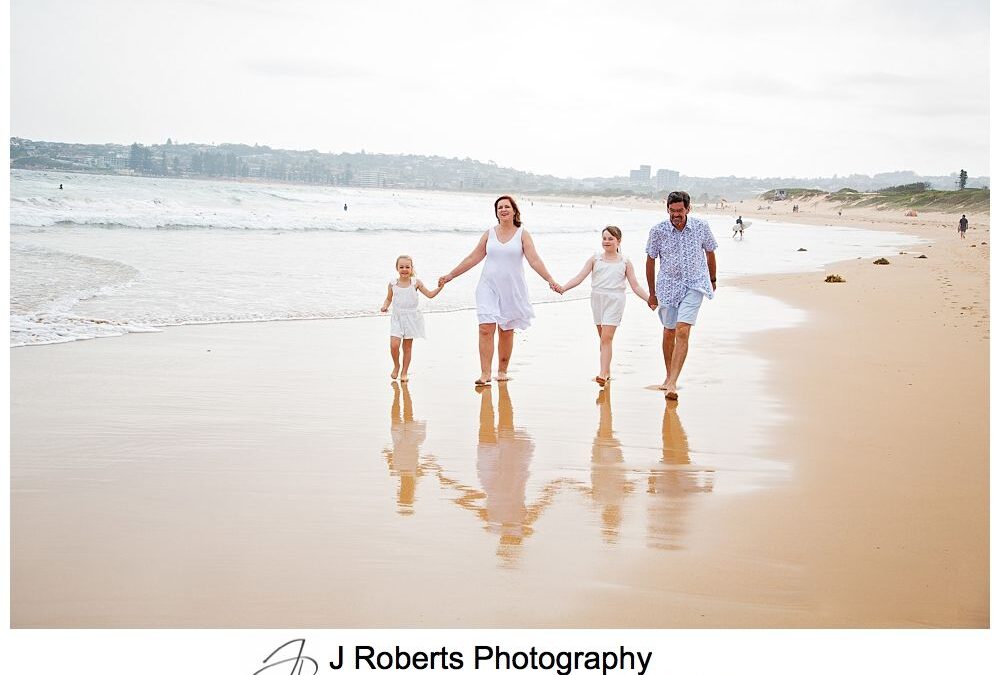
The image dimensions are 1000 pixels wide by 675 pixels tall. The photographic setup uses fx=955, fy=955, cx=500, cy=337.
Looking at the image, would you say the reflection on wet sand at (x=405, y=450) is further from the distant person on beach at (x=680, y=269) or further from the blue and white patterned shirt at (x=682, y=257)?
the blue and white patterned shirt at (x=682, y=257)

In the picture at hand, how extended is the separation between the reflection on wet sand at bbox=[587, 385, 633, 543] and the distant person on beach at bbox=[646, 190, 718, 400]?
53.5 inches

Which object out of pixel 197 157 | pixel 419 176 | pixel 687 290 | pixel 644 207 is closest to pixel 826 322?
pixel 687 290

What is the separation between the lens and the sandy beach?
3471mm

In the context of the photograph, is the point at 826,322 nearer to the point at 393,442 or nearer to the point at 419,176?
the point at 393,442

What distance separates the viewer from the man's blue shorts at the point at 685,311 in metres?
7.41

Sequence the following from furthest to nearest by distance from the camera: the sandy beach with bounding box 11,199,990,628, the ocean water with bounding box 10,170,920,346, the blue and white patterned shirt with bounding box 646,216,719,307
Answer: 1. the ocean water with bounding box 10,170,920,346
2. the blue and white patterned shirt with bounding box 646,216,719,307
3. the sandy beach with bounding box 11,199,990,628

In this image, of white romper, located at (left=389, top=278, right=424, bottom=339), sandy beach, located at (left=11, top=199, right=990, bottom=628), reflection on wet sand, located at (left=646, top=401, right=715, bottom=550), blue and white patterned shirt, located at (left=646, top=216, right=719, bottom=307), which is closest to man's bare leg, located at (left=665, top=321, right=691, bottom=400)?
sandy beach, located at (left=11, top=199, right=990, bottom=628)

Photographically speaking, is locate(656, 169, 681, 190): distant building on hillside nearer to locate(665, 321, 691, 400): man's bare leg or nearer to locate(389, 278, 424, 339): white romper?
locate(389, 278, 424, 339): white romper

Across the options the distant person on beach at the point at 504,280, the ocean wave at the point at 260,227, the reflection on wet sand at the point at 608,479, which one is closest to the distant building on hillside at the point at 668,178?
the ocean wave at the point at 260,227

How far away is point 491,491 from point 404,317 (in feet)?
11.2

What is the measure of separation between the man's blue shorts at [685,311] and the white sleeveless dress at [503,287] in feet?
3.65

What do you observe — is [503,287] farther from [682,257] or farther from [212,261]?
[212,261]

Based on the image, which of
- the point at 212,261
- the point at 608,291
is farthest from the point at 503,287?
the point at 212,261

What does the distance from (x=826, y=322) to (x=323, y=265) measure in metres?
9.94
